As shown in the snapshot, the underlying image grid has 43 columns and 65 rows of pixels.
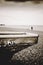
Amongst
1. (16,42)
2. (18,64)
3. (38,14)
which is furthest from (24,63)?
(38,14)

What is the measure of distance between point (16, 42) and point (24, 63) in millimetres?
220

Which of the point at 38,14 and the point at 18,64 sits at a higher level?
the point at 38,14

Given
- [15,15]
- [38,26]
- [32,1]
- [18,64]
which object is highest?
[32,1]

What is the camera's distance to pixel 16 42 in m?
1.59

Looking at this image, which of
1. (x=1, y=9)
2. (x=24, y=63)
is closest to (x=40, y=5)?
(x=1, y=9)

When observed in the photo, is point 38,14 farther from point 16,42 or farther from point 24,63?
point 24,63

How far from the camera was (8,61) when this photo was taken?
→ 61.0 inches

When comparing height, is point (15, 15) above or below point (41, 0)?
below

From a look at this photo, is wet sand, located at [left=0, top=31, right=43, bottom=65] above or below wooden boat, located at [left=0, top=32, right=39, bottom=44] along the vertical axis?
below

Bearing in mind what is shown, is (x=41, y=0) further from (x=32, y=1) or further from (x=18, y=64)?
(x=18, y=64)

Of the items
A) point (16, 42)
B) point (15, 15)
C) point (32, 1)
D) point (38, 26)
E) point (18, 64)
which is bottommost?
point (18, 64)

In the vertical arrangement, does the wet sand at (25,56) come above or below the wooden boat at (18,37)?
below

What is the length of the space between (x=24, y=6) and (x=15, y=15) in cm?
13

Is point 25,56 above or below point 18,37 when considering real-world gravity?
below
